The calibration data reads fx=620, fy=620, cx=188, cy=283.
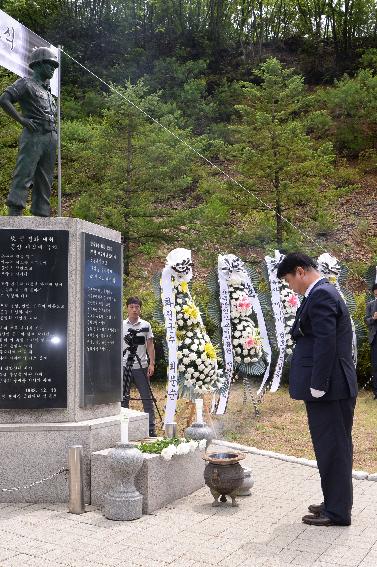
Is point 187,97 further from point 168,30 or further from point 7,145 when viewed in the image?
point 7,145

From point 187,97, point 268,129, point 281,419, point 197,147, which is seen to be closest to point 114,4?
point 187,97

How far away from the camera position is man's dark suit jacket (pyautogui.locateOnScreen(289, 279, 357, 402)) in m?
4.27

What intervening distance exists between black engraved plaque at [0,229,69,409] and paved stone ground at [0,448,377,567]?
0.91 meters

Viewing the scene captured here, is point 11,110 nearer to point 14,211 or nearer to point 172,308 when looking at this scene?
point 14,211

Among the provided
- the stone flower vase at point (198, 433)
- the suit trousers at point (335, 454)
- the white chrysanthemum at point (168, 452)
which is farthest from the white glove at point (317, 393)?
the stone flower vase at point (198, 433)

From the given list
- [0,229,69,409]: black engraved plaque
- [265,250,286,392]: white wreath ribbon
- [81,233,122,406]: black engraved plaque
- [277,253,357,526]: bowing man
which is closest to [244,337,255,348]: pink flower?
[265,250,286,392]: white wreath ribbon

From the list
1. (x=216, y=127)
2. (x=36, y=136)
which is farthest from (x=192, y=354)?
(x=216, y=127)

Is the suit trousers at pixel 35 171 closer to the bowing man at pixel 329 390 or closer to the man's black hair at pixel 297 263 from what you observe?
the man's black hair at pixel 297 263

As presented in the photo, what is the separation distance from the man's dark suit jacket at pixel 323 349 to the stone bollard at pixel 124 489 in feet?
4.17

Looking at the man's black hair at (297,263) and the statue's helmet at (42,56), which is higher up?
the statue's helmet at (42,56)

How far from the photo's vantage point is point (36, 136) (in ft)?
18.5

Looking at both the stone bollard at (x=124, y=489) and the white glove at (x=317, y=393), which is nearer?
the white glove at (x=317, y=393)

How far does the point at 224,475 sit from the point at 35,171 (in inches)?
126

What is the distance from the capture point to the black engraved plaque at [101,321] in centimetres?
534
